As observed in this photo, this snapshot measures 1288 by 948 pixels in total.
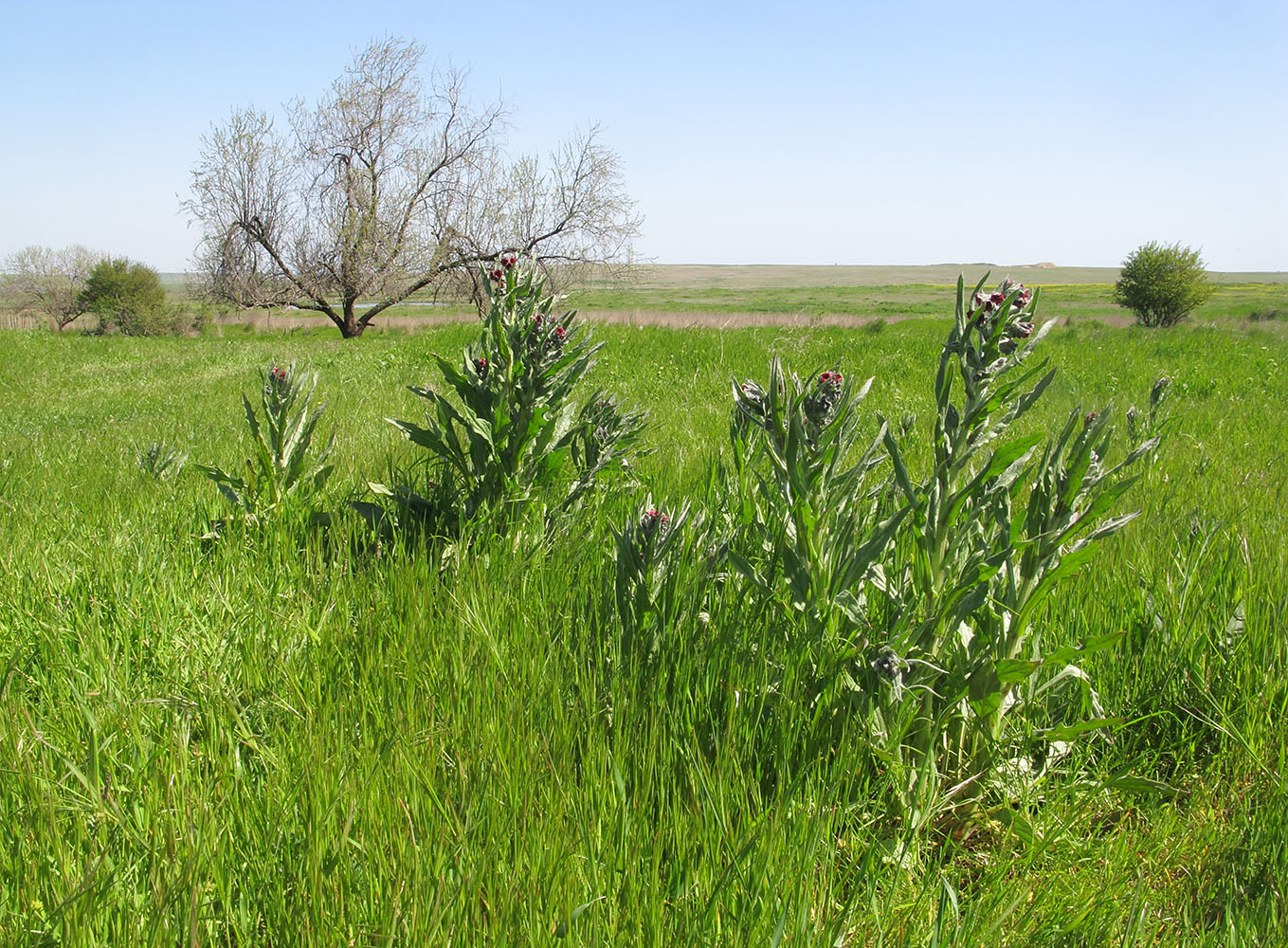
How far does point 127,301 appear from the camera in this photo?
41.5 meters

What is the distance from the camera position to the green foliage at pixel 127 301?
1545 inches

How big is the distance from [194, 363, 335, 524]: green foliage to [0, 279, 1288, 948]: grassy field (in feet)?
0.66

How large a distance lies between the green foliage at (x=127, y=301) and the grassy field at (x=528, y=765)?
41878 millimetres

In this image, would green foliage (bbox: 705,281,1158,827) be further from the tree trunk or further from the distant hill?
the distant hill

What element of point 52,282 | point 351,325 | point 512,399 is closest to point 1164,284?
point 351,325

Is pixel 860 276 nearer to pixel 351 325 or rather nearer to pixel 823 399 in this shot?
pixel 351 325

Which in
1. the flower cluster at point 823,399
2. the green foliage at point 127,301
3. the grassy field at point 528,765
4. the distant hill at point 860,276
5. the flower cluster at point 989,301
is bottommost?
the grassy field at point 528,765

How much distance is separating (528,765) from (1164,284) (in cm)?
5335

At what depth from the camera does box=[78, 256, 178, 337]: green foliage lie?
39250 mm

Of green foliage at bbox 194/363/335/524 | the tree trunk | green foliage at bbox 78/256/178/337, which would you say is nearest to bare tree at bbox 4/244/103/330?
green foliage at bbox 78/256/178/337

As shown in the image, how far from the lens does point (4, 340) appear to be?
18.0 metres

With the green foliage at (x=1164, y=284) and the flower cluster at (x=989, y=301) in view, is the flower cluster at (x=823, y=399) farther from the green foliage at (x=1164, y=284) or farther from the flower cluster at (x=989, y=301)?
the green foliage at (x=1164, y=284)

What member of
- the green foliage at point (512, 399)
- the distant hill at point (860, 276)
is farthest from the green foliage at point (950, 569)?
the distant hill at point (860, 276)

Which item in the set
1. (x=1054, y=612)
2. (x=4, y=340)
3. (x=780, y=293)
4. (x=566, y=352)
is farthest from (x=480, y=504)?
(x=780, y=293)
